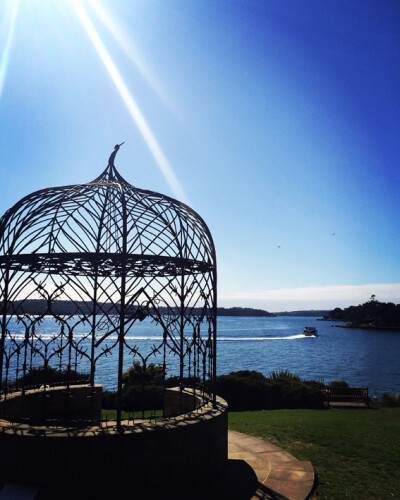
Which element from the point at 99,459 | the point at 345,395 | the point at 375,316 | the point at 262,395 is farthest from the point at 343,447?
the point at 375,316

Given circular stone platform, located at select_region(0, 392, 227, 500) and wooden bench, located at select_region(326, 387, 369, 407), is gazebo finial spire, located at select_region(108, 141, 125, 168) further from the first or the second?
wooden bench, located at select_region(326, 387, 369, 407)

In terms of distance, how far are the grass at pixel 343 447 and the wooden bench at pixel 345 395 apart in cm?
584

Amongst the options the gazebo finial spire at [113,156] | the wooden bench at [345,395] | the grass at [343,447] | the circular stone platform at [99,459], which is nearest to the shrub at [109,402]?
the grass at [343,447]

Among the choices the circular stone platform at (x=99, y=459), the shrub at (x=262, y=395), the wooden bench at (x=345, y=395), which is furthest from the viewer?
the wooden bench at (x=345, y=395)

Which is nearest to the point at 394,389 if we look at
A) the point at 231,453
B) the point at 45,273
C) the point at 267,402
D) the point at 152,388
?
the point at 267,402

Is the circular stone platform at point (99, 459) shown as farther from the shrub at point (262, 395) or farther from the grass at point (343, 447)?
the shrub at point (262, 395)

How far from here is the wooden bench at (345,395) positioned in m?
19.7

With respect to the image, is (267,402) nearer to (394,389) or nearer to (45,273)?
(45,273)

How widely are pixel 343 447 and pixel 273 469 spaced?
2.96 meters

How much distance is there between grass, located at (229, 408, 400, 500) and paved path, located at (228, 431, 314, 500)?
0.30 meters

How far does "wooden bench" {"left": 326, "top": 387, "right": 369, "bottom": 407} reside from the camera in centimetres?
Result: 1973

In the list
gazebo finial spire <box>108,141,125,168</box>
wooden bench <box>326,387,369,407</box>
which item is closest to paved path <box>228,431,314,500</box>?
gazebo finial spire <box>108,141,125,168</box>

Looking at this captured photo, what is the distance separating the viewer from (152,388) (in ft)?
56.9

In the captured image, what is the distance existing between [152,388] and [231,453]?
9877 millimetres
